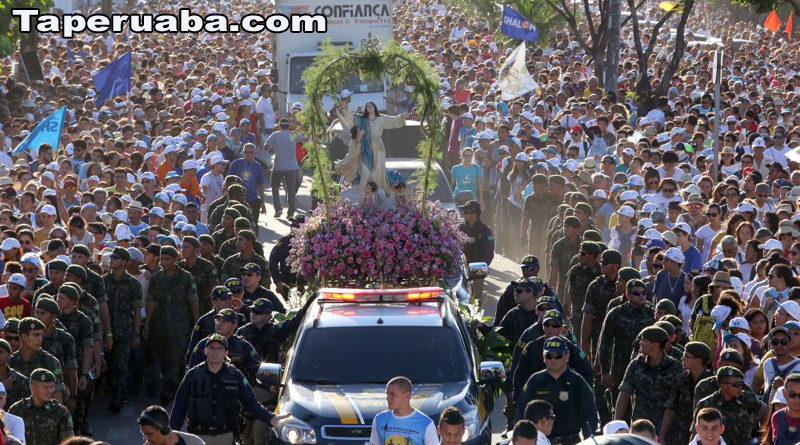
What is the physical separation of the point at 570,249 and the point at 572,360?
5.53 m

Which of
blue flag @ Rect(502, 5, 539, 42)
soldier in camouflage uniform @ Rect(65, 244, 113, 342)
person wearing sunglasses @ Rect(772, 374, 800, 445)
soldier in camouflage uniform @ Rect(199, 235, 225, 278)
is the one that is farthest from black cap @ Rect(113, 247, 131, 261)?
blue flag @ Rect(502, 5, 539, 42)

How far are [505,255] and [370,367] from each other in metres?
12.4

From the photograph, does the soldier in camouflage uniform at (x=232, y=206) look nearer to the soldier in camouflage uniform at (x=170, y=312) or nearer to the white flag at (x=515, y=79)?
the soldier in camouflage uniform at (x=170, y=312)

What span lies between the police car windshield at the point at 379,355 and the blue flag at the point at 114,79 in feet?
57.2

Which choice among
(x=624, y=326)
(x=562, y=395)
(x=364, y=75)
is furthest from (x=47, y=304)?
(x=624, y=326)

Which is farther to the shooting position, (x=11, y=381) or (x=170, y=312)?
(x=170, y=312)

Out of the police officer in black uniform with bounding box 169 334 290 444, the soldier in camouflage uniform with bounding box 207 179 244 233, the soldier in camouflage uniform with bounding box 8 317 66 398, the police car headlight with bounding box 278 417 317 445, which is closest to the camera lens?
the police car headlight with bounding box 278 417 317 445

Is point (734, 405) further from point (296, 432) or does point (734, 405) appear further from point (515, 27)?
point (515, 27)

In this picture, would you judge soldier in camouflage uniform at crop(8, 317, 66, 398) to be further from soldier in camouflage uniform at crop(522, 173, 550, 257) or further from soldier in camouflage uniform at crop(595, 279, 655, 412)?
soldier in camouflage uniform at crop(522, 173, 550, 257)

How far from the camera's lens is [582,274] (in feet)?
50.1

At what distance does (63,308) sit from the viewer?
1319 centimetres

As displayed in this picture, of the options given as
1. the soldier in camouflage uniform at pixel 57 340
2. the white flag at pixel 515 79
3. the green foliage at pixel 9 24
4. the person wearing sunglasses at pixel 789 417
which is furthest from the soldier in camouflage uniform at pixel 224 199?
the green foliage at pixel 9 24

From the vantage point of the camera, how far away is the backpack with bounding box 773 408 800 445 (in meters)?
9.83

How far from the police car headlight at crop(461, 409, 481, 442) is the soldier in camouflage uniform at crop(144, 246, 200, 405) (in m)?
5.07
